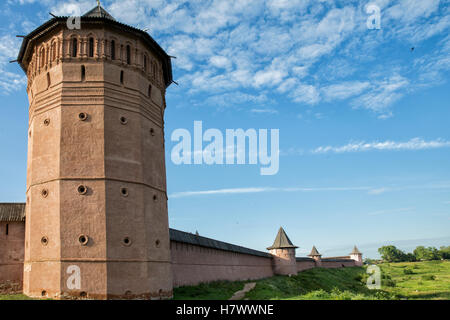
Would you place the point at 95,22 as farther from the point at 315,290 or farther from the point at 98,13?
the point at 315,290

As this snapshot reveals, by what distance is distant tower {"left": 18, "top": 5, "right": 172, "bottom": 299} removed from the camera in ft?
45.2

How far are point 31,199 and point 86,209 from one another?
251cm

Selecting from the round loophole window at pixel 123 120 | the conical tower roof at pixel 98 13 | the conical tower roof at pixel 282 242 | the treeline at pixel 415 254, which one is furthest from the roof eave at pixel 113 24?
the treeline at pixel 415 254

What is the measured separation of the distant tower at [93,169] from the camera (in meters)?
13.8

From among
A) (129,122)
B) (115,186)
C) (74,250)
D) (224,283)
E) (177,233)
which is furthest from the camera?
(224,283)

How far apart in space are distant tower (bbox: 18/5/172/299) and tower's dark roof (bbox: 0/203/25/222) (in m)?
1.04

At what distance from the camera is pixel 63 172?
1435 centimetres

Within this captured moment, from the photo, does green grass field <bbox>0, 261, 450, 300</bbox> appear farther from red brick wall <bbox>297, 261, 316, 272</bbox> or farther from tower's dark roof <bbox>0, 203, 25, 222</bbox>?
tower's dark roof <bbox>0, 203, 25, 222</bbox>

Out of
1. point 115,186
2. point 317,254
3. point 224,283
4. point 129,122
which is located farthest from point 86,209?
point 317,254

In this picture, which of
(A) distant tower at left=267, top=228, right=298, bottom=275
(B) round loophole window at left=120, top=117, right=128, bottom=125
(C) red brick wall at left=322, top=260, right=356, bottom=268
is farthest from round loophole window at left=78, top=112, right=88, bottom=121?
(C) red brick wall at left=322, top=260, right=356, bottom=268

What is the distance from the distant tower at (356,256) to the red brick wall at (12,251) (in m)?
57.5

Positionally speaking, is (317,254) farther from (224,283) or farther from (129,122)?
(129,122)

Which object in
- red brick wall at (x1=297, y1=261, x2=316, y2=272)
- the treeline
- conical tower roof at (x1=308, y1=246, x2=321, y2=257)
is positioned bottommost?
the treeline

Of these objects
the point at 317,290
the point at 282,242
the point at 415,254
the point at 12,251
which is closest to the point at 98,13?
the point at 12,251
